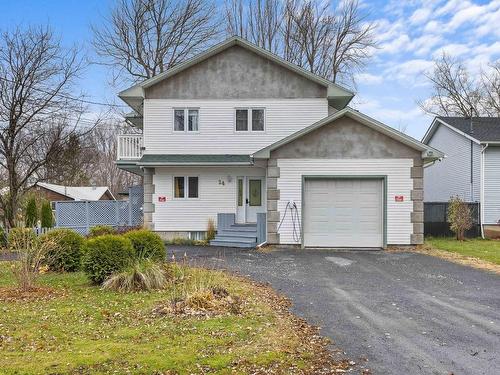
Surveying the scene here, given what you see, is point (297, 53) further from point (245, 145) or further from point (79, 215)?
point (79, 215)

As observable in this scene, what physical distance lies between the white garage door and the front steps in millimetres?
2042

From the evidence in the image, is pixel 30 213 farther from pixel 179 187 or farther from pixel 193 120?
pixel 193 120

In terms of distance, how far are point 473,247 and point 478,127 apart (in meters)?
8.70

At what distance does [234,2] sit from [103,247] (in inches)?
1174

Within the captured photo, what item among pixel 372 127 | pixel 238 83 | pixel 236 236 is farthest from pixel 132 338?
pixel 238 83

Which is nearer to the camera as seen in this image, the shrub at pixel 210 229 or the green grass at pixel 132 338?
the green grass at pixel 132 338

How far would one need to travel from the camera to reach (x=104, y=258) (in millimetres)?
8273

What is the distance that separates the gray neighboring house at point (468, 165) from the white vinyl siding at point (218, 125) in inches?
329

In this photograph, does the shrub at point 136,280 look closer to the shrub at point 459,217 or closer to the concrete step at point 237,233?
the concrete step at point 237,233

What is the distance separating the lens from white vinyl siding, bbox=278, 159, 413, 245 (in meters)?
14.8

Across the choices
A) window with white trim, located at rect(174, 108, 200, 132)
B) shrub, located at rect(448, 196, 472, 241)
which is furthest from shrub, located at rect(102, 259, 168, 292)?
shrub, located at rect(448, 196, 472, 241)

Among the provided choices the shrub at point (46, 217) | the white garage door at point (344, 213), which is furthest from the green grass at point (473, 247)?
the shrub at point (46, 217)

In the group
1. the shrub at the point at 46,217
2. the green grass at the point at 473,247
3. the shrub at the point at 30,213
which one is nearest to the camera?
the green grass at the point at 473,247

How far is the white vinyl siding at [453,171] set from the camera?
64.6 feet
